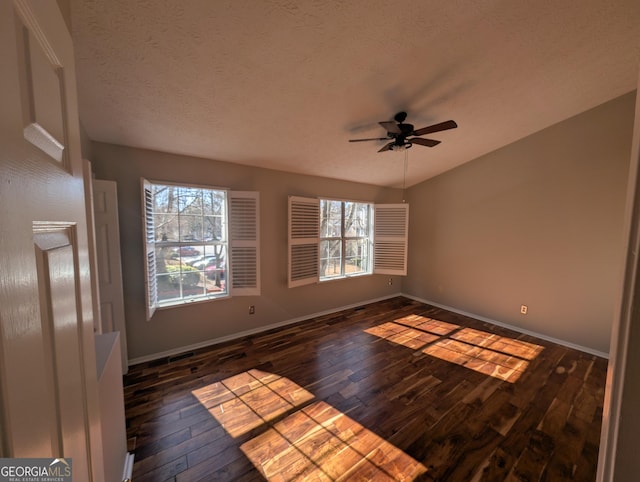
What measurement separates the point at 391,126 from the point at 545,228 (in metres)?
2.71

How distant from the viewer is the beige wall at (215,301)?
2.48m

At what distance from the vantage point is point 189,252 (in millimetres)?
2920

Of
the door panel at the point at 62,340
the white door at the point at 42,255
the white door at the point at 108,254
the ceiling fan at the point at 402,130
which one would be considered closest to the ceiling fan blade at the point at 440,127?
the ceiling fan at the point at 402,130

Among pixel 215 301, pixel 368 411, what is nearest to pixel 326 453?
pixel 368 411

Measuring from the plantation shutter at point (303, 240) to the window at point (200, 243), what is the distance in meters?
0.57

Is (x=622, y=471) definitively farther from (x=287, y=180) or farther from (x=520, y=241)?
(x=520, y=241)

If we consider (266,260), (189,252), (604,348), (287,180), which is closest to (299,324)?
(266,260)

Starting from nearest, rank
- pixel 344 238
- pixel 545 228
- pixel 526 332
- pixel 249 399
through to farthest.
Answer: pixel 249 399, pixel 545 228, pixel 526 332, pixel 344 238

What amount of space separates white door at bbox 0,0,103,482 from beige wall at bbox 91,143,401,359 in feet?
7.24

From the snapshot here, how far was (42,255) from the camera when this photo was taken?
1.41 ft

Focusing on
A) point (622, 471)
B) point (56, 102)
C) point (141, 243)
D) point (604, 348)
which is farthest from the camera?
point (604, 348)

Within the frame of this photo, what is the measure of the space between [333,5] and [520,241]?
373 centimetres

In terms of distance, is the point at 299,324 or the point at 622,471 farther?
the point at 299,324

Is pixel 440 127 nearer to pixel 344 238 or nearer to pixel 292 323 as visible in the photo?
pixel 344 238
